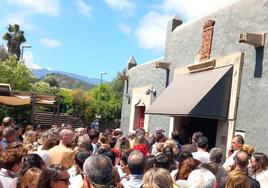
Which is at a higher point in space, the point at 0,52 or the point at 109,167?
the point at 0,52

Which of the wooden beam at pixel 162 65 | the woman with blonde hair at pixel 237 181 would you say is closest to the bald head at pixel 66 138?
the woman with blonde hair at pixel 237 181

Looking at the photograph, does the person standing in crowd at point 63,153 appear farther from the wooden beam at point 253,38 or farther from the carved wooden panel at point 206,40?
the carved wooden panel at point 206,40

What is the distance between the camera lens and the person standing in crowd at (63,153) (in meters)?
6.29

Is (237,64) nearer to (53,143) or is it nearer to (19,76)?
(53,143)

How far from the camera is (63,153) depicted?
20.7ft

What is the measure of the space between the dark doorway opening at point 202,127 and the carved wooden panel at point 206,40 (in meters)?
1.89

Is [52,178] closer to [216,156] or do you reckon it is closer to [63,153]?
[63,153]

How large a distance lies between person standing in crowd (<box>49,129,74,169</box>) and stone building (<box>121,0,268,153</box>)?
4.98m

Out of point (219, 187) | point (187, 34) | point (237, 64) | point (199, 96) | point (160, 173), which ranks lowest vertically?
point (219, 187)

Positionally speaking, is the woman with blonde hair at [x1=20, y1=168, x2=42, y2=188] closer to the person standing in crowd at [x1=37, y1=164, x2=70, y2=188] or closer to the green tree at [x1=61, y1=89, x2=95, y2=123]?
the person standing in crowd at [x1=37, y1=164, x2=70, y2=188]

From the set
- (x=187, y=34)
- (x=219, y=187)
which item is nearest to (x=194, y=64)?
(x=187, y=34)

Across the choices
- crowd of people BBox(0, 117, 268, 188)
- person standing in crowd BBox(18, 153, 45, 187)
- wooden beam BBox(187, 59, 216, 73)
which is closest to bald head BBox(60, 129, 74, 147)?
crowd of people BBox(0, 117, 268, 188)

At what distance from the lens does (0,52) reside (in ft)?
167

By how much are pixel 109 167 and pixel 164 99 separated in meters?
11.1
